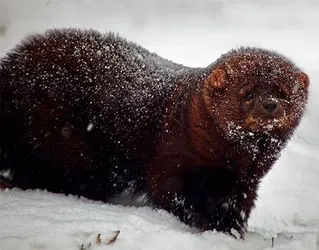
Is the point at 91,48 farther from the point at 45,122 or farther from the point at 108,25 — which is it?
the point at 108,25

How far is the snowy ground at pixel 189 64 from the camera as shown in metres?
3.08

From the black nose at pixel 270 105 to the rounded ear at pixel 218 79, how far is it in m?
0.41

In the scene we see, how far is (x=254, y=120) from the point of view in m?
3.74

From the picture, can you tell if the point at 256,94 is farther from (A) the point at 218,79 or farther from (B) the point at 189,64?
(B) the point at 189,64

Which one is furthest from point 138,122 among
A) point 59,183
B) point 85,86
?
point 59,183

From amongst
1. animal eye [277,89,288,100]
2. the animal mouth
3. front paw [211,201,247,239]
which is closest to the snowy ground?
front paw [211,201,247,239]

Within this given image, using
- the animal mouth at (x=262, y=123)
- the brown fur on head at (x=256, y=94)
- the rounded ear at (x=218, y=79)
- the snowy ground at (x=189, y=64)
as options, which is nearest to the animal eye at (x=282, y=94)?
the brown fur on head at (x=256, y=94)

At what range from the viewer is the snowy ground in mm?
3082

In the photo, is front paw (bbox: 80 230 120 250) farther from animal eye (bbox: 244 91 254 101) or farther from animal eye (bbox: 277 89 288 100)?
animal eye (bbox: 277 89 288 100)

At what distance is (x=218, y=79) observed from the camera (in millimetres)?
3945

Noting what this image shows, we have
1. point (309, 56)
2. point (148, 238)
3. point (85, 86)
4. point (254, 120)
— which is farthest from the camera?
point (309, 56)

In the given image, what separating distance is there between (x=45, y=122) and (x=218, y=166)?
1.44m

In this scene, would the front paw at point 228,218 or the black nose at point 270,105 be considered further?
the front paw at point 228,218

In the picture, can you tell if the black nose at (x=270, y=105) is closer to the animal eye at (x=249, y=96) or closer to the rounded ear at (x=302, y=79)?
the animal eye at (x=249, y=96)
